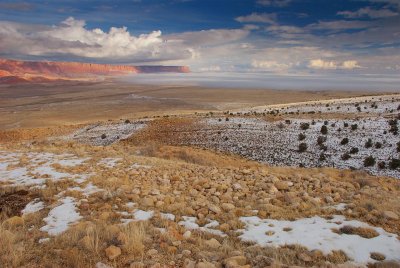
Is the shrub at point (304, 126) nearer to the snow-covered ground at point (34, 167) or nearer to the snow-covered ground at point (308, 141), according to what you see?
the snow-covered ground at point (308, 141)

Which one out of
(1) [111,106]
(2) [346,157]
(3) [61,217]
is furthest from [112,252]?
(1) [111,106]

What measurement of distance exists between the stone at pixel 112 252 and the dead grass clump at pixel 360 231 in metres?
4.05

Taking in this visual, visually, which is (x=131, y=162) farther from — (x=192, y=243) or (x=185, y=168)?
(x=192, y=243)

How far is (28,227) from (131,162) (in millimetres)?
5851

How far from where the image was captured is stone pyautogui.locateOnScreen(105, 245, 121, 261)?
17.4ft

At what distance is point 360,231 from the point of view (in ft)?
20.8

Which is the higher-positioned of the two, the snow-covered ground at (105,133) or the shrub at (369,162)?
the shrub at (369,162)

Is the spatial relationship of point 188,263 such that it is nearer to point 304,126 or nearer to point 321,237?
point 321,237

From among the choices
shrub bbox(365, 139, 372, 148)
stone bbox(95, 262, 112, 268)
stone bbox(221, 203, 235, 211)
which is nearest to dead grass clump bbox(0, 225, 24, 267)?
stone bbox(95, 262, 112, 268)

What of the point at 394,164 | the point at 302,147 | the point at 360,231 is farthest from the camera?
the point at 302,147

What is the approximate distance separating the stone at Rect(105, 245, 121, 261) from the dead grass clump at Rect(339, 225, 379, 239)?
13.3ft

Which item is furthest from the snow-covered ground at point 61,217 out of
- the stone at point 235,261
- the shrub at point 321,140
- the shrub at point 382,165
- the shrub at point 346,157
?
the shrub at point 321,140

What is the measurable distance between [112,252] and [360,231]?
4.40 metres

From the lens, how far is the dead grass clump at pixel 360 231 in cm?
619
